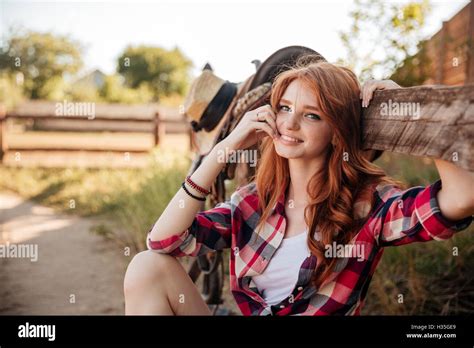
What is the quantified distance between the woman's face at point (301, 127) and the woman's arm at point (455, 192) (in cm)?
36

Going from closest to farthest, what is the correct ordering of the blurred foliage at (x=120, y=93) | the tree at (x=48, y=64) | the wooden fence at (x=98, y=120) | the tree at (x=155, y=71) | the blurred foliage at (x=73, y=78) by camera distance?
the wooden fence at (x=98, y=120)
the blurred foliage at (x=73, y=78)
the tree at (x=48, y=64)
the blurred foliage at (x=120, y=93)
the tree at (x=155, y=71)

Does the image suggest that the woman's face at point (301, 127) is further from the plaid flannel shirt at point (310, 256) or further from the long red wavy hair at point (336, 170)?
the plaid flannel shirt at point (310, 256)

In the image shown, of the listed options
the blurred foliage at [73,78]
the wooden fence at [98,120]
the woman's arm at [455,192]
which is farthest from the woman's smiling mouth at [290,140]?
the blurred foliage at [73,78]

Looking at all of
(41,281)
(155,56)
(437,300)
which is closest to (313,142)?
(437,300)

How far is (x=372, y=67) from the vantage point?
337 cm

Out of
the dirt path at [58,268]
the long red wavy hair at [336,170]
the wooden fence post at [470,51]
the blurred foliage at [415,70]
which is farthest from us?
the blurred foliage at [415,70]

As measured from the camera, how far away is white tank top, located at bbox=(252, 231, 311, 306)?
1431 millimetres

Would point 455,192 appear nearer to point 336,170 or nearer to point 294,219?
point 336,170

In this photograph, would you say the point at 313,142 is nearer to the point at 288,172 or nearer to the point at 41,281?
the point at 288,172

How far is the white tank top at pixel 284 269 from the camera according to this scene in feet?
4.69

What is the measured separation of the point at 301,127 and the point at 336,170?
0.15 meters

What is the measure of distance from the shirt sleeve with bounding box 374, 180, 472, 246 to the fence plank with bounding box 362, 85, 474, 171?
0.09 metres

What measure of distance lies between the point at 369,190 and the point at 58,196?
16.2 ft

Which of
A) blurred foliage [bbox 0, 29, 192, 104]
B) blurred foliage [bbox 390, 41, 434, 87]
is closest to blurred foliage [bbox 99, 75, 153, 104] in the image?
blurred foliage [bbox 0, 29, 192, 104]
